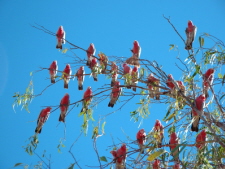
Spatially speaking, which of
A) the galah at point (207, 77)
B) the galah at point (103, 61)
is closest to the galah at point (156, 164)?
the galah at point (207, 77)

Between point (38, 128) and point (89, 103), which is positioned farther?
point (38, 128)

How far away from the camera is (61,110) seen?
3400mm

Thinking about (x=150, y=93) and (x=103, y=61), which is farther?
(x=103, y=61)

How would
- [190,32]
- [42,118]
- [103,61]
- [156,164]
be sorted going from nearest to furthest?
[156,164], [103,61], [42,118], [190,32]

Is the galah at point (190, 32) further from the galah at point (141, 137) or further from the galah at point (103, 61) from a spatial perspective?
the galah at point (141, 137)

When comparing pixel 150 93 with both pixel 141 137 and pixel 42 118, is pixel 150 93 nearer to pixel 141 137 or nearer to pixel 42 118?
→ pixel 141 137

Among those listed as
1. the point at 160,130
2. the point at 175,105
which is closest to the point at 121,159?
the point at 160,130

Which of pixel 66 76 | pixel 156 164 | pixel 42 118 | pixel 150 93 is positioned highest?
pixel 66 76

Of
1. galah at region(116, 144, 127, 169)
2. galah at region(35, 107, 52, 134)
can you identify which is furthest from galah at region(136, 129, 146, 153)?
galah at region(35, 107, 52, 134)

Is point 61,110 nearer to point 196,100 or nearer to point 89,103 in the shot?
point 89,103

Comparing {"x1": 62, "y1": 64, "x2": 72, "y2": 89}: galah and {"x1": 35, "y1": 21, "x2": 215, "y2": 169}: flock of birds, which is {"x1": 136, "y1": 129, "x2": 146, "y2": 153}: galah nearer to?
{"x1": 35, "y1": 21, "x2": 215, "y2": 169}: flock of birds

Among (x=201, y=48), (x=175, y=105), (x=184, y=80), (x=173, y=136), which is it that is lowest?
(x=173, y=136)

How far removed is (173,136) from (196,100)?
294 mm

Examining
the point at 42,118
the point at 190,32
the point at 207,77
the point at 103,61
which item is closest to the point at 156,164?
the point at 207,77
